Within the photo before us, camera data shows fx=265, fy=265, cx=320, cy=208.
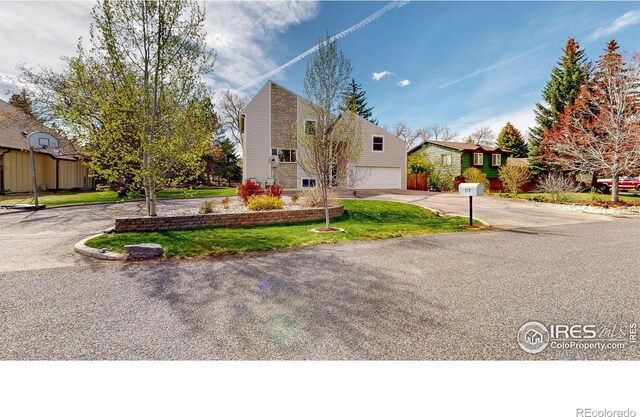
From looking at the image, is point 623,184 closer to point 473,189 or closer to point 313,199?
point 473,189

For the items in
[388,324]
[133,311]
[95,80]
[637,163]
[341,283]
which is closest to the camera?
[388,324]

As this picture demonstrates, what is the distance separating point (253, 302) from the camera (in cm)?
355

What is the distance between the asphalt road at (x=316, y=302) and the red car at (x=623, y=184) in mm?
25231

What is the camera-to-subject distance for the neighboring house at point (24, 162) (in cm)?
1872

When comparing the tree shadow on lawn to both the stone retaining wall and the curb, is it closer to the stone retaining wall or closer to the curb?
the curb

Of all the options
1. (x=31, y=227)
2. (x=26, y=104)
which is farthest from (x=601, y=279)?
(x=26, y=104)

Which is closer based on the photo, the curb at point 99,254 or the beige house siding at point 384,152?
the curb at point 99,254

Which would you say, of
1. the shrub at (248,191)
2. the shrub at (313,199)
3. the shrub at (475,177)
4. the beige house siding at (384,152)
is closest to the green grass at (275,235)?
the shrub at (313,199)

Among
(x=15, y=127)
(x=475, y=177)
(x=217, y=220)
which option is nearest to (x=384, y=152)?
(x=475, y=177)

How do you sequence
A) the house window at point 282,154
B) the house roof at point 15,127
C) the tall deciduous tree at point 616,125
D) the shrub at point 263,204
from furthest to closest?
the house window at point 282,154 < the house roof at point 15,127 < the tall deciduous tree at point 616,125 < the shrub at point 263,204

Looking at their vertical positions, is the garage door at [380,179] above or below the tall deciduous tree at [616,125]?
below

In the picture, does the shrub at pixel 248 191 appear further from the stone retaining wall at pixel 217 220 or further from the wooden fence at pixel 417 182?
the wooden fence at pixel 417 182
